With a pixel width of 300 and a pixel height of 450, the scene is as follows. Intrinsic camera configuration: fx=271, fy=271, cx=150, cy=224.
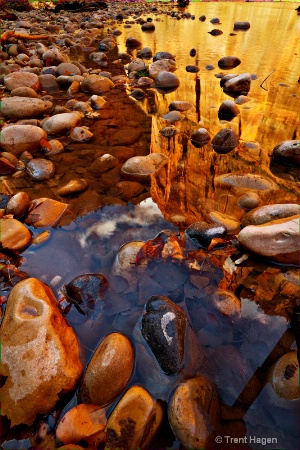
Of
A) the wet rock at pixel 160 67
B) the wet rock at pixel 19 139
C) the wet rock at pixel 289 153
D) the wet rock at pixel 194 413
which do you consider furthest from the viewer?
the wet rock at pixel 160 67

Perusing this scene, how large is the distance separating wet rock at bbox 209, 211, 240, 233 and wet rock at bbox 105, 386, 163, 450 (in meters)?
1.36

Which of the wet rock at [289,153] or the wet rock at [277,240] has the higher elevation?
the wet rock at [289,153]

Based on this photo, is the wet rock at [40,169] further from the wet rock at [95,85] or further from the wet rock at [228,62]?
the wet rock at [228,62]

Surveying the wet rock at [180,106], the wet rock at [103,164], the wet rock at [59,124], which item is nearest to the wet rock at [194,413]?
the wet rock at [103,164]

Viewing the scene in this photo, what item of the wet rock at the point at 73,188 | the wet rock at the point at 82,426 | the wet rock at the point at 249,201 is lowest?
the wet rock at the point at 82,426

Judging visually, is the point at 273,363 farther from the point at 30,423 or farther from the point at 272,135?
the point at 272,135

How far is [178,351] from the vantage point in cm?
146

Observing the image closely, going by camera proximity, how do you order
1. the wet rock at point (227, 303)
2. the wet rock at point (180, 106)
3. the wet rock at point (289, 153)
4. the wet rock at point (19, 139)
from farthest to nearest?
the wet rock at point (180, 106)
the wet rock at point (19, 139)
the wet rock at point (289, 153)
the wet rock at point (227, 303)

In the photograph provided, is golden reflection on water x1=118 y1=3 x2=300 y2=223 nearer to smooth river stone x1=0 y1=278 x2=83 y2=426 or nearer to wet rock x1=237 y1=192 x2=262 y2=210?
wet rock x1=237 y1=192 x2=262 y2=210

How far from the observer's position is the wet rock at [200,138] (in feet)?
11.2

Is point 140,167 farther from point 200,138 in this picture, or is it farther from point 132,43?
point 132,43

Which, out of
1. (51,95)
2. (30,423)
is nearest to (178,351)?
(30,423)

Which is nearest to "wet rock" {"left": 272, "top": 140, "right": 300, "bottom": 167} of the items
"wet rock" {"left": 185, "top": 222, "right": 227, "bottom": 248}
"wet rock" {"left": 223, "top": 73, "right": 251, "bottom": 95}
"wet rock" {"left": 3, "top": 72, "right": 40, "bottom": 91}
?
"wet rock" {"left": 185, "top": 222, "right": 227, "bottom": 248}

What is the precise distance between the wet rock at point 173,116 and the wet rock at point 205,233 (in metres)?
2.39
